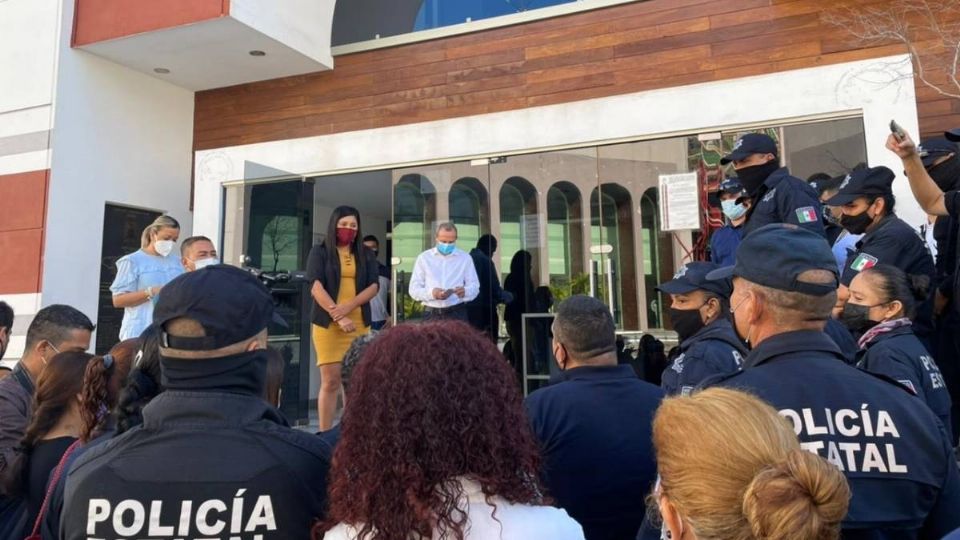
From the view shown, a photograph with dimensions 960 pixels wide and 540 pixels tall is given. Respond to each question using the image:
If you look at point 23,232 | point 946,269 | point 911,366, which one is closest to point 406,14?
point 23,232

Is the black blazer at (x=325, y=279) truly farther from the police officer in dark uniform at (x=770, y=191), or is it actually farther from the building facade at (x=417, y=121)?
the police officer in dark uniform at (x=770, y=191)

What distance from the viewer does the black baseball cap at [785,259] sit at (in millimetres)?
1725

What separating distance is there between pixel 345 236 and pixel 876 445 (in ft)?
15.1

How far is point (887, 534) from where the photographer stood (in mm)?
1475

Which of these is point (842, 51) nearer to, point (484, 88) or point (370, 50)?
point (484, 88)

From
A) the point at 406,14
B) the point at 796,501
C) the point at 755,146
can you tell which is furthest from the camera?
the point at 406,14

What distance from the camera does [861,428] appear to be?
149 centimetres

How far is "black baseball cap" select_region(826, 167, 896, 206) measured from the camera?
378cm

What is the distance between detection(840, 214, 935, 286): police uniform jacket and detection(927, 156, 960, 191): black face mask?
2.29 ft

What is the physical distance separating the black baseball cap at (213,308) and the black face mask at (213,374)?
35mm

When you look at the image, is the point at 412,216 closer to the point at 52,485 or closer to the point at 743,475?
the point at 52,485

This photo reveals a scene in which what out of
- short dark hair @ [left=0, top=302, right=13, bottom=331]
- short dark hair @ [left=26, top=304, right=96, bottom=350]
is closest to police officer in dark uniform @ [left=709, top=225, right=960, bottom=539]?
short dark hair @ [left=26, top=304, right=96, bottom=350]

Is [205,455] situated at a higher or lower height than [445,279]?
lower

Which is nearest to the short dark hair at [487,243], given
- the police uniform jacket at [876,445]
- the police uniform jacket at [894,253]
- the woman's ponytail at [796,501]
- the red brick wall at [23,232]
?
the police uniform jacket at [894,253]
